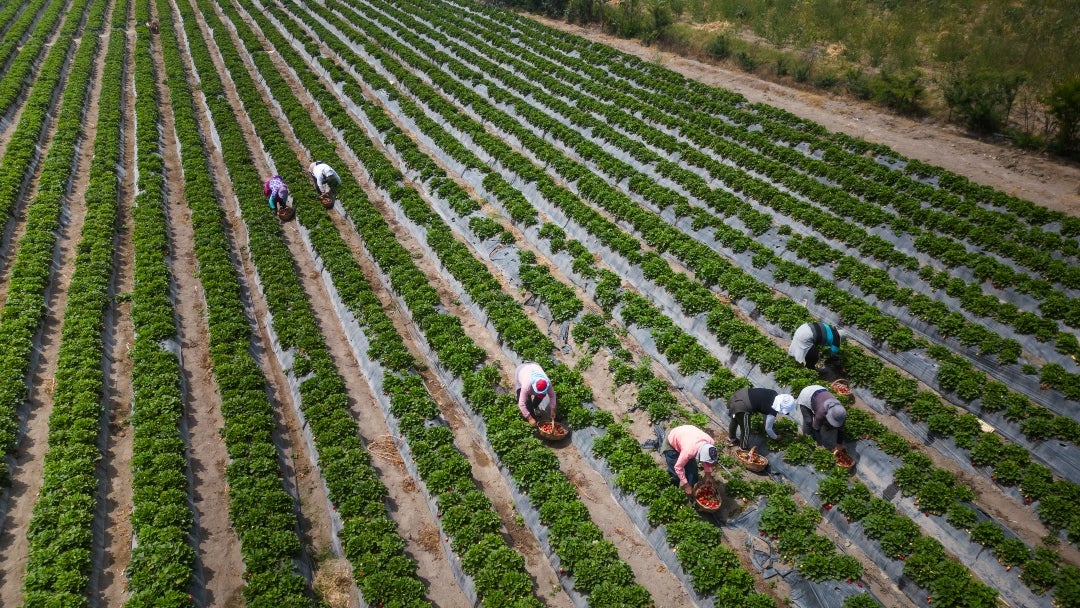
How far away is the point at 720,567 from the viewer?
998 centimetres

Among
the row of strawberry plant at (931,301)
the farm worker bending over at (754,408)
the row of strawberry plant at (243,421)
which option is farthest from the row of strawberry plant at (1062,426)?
the row of strawberry plant at (243,421)

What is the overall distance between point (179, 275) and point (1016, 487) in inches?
853

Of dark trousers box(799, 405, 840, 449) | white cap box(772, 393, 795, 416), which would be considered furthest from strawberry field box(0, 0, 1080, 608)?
white cap box(772, 393, 795, 416)

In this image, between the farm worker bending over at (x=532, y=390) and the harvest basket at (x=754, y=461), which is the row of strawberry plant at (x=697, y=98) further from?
the farm worker bending over at (x=532, y=390)

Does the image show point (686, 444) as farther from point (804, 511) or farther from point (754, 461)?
point (804, 511)

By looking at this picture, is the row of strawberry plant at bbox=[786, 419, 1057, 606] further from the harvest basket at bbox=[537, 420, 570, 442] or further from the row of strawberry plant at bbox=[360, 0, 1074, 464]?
the harvest basket at bbox=[537, 420, 570, 442]

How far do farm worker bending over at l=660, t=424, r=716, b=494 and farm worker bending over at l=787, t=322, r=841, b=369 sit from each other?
4.20 meters

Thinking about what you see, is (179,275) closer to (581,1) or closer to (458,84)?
(458,84)

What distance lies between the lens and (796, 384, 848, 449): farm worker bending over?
11.5m

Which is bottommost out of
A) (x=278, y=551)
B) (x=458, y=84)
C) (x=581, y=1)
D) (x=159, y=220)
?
(x=278, y=551)

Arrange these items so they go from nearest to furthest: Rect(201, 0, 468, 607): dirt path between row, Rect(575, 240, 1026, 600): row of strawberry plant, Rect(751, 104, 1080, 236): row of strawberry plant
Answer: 1. Rect(575, 240, 1026, 600): row of strawberry plant
2. Rect(201, 0, 468, 607): dirt path between row
3. Rect(751, 104, 1080, 236): row of strawberry plant

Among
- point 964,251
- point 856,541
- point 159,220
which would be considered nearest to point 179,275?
point 159,220

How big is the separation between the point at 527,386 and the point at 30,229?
17.9 meters

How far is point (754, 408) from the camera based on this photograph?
1159 cm
